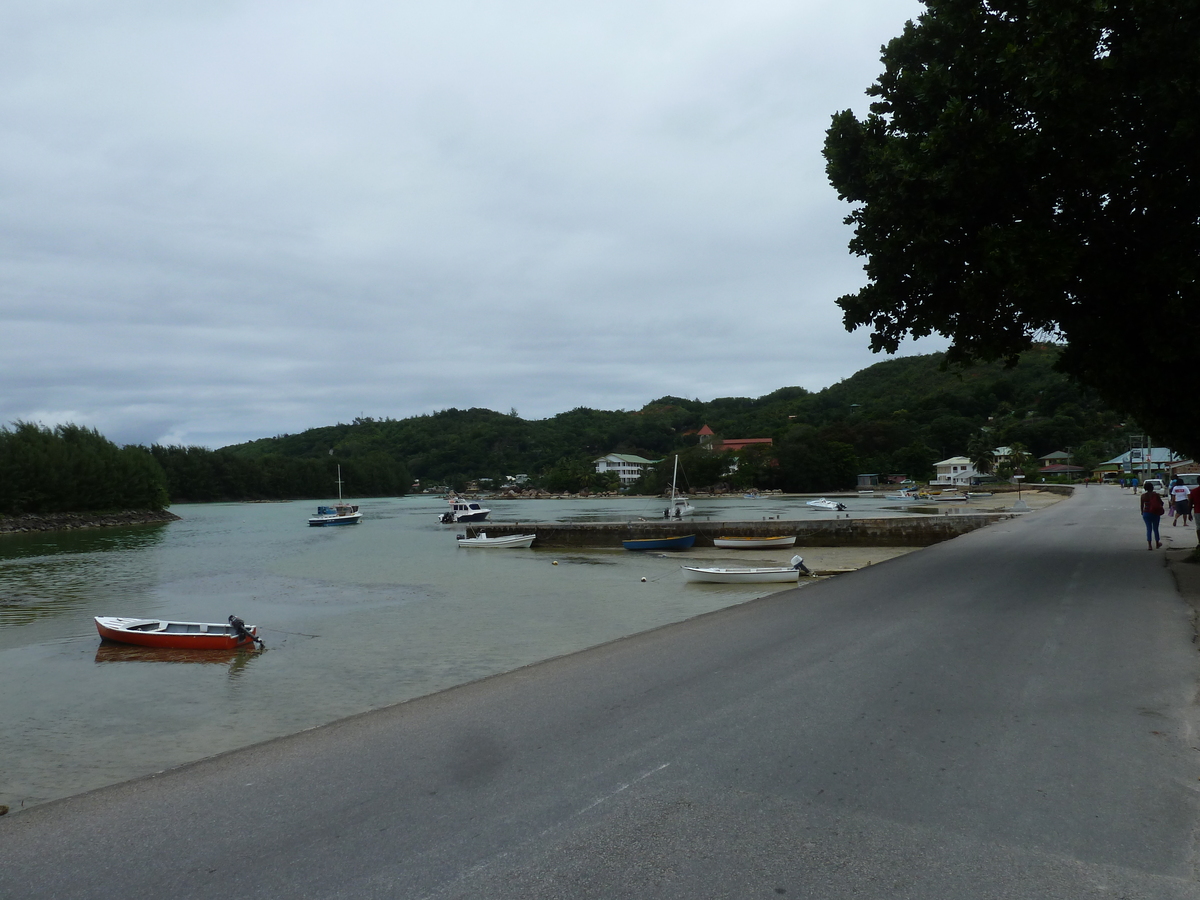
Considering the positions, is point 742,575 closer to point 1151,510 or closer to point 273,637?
point 1151,510

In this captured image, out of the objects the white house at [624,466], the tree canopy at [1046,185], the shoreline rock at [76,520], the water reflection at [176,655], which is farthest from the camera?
the white house at [624,466]

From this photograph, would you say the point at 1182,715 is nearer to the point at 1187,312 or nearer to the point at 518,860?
the point at 518,860

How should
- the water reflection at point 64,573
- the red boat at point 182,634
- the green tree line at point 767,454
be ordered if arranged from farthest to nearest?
the green tree line at point 767,454, the water reflection at point 64,573, the red boat at point 182,634

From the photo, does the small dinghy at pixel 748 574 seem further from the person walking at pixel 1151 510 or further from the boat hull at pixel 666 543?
the boat hull at pixel 666 543

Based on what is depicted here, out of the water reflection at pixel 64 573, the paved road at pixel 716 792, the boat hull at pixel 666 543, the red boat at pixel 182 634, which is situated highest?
the paved road at pixel 716 792

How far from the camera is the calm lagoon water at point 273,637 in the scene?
969cm

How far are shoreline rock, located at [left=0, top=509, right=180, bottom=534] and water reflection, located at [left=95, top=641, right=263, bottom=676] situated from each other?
224 ft

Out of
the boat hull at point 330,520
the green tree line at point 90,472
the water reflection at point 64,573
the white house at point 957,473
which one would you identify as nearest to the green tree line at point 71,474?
the green tree line at point 90,472

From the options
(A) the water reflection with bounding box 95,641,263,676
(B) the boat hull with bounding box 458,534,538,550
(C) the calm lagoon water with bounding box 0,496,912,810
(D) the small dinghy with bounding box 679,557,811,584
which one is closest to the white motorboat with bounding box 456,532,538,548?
(B) the boat hull with bounding box 458,534,538,550

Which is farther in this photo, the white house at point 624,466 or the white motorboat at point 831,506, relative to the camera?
the white house at point 624,466

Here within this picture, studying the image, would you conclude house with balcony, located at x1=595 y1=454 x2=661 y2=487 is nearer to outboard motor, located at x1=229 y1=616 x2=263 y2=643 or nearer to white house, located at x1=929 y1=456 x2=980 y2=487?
white house, located at x1=929 y1=456 x2=980 y2=487

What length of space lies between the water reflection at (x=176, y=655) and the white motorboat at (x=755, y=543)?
22821 mm

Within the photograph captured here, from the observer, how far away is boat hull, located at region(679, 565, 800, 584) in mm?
21656

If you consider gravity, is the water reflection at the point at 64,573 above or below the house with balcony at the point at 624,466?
below
